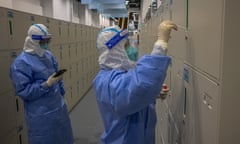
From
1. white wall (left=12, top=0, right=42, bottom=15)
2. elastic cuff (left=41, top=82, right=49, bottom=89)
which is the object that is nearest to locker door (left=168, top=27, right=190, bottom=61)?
elastic cuff (left=41, top=82, right=49, bottom=89)

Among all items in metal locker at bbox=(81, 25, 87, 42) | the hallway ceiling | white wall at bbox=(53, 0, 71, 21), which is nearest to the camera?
metal locker at bbox=(81, 25, 87, 42)

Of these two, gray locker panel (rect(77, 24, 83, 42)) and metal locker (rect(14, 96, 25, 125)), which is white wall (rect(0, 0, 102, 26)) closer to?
gray locker panel (rect(77, 24, 83, 42))

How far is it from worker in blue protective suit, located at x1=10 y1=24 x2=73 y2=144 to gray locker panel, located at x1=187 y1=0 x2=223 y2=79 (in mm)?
1582

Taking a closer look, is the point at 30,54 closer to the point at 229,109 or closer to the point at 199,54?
the point at 199,54

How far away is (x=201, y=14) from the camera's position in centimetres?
87

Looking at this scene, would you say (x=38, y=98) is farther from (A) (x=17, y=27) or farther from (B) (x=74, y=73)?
(B) (x=74, y=73)

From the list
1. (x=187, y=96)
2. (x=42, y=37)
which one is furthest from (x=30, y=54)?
(x=187, y=96)

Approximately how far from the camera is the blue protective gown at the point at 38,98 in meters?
2.13

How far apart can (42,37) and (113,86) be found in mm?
1372

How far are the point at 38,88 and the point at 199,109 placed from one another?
1611mm

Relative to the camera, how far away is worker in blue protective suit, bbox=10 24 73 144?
2.13 metres

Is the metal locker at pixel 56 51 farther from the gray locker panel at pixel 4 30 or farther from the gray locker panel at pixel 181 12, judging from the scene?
the gray locker panel at pixel 181 12

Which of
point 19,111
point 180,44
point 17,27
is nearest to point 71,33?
point 17,27

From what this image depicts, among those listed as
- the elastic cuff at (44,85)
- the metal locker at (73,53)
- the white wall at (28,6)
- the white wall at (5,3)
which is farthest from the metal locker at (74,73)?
the elastic cuff at (44,85)
